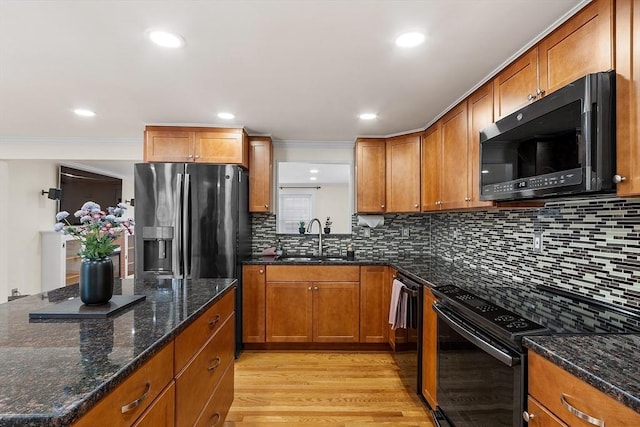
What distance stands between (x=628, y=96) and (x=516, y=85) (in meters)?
0.72

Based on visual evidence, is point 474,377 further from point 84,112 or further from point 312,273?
point 84,112

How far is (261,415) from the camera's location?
2281 mm

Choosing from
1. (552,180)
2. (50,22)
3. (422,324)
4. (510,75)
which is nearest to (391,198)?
(422,324)

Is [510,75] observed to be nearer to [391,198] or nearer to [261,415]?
[391,198]

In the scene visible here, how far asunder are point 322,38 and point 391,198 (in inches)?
83.5

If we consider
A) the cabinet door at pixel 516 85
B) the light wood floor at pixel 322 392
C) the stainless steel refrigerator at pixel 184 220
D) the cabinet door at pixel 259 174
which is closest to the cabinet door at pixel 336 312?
the light wood floor at pixel 322 392

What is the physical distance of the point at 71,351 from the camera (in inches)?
39.8

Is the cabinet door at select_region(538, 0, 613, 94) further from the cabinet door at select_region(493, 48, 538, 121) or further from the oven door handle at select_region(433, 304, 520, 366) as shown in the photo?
the oven door handle at select_region(433, 304, 520, 366)

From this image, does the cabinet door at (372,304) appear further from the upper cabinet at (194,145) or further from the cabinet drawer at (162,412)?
the cabinet drawer at (162,412)

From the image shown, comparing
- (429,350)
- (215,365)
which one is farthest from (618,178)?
(215,365)

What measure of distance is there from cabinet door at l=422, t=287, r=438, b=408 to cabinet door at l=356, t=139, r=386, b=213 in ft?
4.68

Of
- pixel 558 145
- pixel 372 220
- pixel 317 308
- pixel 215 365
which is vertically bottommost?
pixel 317 308

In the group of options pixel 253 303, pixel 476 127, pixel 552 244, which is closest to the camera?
pixel 552 244

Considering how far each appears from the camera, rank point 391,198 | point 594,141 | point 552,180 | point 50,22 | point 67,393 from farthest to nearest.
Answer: point 391,198 → point 50,22 → point 552,180 → point 594,141 → point 67,393
